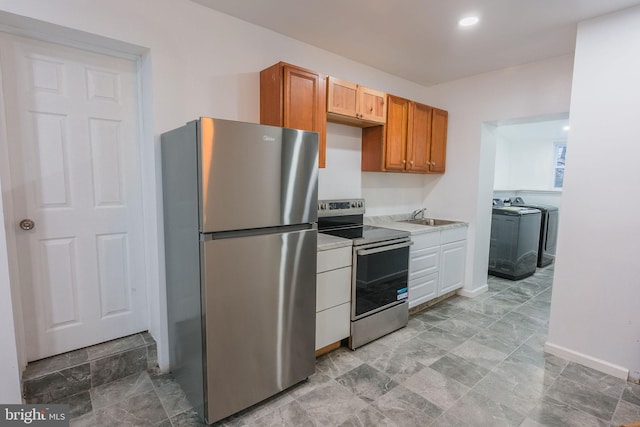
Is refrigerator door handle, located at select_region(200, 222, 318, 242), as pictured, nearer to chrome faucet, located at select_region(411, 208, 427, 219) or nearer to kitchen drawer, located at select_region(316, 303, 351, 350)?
kitchen drawer, located at select_region(316, 303, 351, 350)

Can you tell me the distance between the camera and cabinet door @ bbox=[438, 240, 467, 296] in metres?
3.45

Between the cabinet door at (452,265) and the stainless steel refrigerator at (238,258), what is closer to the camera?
the stainless steel refrigerator at (238,258)

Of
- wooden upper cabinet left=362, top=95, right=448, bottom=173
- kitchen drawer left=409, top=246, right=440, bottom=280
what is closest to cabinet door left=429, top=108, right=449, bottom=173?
wooden upper cabinet left=362, top=95, right=448, bottom=173

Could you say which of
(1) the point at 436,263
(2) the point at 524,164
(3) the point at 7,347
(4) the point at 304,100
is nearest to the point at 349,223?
(1) the point at 436,263

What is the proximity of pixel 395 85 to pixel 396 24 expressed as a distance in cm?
125

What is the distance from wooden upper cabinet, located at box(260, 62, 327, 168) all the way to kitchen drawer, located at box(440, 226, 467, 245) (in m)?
1.73

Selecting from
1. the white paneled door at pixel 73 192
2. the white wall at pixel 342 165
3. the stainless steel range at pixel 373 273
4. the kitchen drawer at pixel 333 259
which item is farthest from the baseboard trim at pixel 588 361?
the white paneled door at pixel 73 192

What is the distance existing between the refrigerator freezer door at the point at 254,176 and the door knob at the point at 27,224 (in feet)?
3.96

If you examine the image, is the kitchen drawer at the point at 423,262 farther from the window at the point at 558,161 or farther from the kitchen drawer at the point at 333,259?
the window at the point at 558,161

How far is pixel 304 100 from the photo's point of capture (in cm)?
246

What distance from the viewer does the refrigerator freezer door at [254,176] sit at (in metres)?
1.58

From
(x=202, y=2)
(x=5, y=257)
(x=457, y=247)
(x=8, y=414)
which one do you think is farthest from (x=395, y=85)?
(x=8, y=414)

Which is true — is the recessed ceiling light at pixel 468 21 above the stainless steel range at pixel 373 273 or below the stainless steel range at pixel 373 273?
above

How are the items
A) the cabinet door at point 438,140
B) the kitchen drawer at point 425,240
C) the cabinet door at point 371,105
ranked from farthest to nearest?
the cabinet door at point 438,140
the kitchen drawer at point 425,240
the cabinet door at point 371,105
